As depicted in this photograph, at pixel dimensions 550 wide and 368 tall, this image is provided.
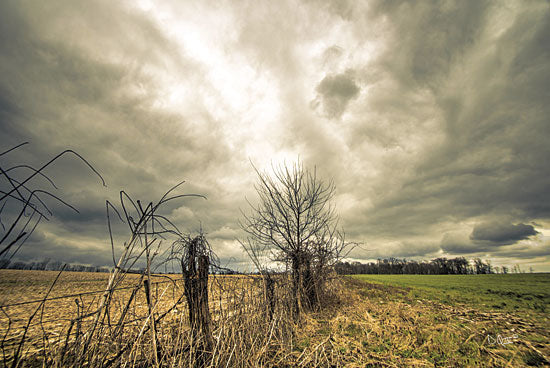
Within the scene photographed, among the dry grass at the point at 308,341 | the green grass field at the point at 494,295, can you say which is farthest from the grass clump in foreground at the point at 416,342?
the green grass field at the point at 494,295

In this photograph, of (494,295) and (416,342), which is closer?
(416,342)

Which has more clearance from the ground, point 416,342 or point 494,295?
point 416,342

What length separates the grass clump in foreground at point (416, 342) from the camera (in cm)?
418

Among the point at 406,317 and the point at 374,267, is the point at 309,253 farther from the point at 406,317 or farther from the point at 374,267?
the point at 374,267
